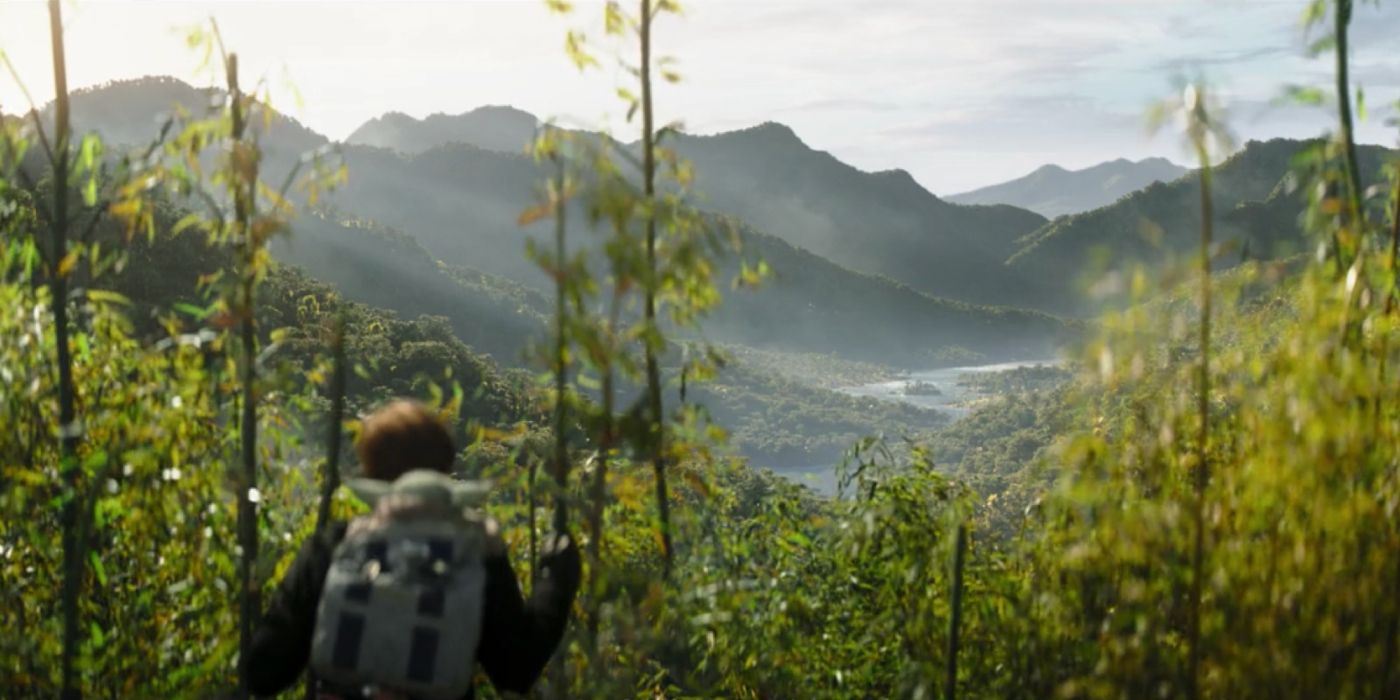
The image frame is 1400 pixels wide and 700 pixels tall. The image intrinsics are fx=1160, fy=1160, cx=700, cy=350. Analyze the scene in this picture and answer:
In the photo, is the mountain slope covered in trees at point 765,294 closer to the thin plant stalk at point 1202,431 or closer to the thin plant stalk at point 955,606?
the thin plant stalk at point 955,606

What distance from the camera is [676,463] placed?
317 cm

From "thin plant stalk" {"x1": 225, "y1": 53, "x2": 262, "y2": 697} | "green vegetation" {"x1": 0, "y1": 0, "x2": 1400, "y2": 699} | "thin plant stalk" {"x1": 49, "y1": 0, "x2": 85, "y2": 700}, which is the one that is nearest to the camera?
"green vegetation" {"x1": 0, "y1": 0, "x2": 1400, "y2": 699}

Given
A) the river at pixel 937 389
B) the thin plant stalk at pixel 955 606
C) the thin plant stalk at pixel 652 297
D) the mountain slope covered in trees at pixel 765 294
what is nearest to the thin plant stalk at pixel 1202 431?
the thin plant stalk at pixel 955 606

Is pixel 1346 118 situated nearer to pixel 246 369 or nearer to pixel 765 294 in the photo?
pixel 246 369

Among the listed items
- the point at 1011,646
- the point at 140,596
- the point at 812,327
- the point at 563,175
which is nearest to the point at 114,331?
the point at 140,596

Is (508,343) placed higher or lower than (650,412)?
lower

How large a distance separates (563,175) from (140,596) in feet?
5.66

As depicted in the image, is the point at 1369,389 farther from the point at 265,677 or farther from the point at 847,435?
the point at 847,435

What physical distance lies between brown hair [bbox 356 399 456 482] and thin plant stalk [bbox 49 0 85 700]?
882 mm

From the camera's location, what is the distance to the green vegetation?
2.24 metres

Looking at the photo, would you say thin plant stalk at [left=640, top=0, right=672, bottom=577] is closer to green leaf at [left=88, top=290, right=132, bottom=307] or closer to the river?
green leaf at [left=88, top=290, right=132, bottom=307]

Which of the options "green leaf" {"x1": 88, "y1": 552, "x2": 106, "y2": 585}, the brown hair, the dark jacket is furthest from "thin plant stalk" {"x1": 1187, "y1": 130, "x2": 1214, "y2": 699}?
"green leaf" {"x1": 88, "y1": 552, "x2": 106, "y2": 585}

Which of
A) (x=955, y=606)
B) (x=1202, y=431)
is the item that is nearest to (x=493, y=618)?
(x=955, y=606)

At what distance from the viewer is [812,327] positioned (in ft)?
631
